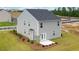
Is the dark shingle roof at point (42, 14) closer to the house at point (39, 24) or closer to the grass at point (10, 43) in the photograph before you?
the house at point (39, 24)

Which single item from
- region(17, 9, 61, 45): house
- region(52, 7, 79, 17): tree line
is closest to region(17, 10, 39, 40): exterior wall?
region(17, 9, 61, 45): house

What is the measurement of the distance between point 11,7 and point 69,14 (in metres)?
0.84

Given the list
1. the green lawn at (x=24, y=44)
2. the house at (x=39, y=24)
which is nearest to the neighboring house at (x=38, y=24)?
the house at (x=39, y=24)

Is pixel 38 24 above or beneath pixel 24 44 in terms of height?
above

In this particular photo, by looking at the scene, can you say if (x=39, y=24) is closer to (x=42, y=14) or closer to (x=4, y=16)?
(x=42, y=14)

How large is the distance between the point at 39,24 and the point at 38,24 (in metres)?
0.01

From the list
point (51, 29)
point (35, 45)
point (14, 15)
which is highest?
point (14, 15)

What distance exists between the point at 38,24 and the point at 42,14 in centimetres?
16

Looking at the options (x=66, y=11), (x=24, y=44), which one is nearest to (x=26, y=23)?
(x=24, y=44)

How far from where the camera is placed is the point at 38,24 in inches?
130

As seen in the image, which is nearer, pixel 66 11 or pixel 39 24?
pixel 39 24

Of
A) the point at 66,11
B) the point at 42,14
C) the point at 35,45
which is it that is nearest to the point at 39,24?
the point at 42,14
